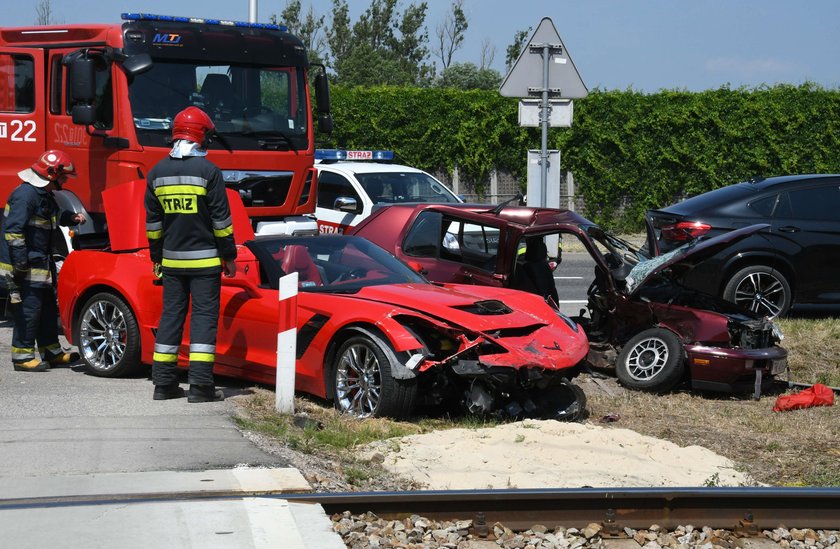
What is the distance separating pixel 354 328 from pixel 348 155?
10128 mm

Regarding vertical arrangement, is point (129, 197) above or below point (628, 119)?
below

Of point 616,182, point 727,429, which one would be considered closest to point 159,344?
point 727,429

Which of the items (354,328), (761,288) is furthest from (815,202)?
(354,328)

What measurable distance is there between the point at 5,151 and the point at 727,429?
26.8 feet

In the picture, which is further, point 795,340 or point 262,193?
point 262,193

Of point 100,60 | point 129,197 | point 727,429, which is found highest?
point 100,60

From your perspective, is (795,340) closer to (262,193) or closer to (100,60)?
(262,193)

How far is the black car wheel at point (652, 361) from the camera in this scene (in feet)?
29.7

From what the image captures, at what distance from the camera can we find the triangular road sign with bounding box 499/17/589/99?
1246cm

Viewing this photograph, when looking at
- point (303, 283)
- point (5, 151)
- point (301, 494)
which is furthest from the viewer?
point (5, 151)

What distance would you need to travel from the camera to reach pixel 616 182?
78.2ft

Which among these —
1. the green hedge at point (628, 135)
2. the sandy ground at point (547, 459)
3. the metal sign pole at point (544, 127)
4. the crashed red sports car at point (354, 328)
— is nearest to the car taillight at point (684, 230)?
the metal sign pole at point (544, 127)

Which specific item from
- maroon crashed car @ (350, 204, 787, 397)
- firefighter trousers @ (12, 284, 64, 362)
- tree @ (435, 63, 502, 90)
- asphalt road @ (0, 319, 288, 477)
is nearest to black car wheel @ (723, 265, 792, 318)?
maroon crashed car @ (350, 204, 787, 397)

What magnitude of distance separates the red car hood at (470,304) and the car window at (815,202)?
5101 millimetres
